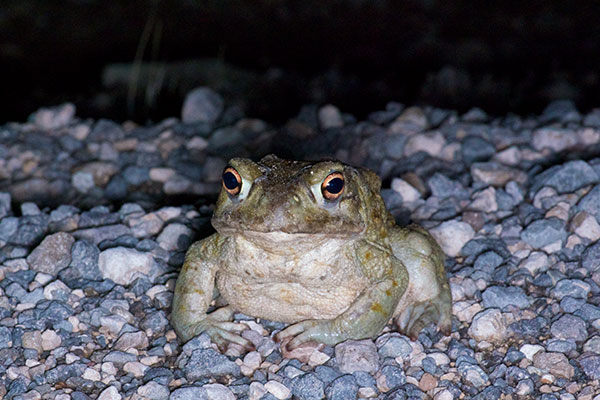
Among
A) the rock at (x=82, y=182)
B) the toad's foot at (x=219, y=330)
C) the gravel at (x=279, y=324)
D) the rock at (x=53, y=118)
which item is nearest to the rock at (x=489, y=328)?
the gravel at (x=279, y=324)

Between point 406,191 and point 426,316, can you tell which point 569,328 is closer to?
point 426,316

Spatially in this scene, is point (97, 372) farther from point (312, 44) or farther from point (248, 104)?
point (312, 44)

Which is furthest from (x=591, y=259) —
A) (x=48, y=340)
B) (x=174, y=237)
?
(x=48, y=340)

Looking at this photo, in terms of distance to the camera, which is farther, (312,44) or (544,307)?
(312,44)

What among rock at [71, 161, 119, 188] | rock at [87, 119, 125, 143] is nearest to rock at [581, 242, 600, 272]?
rock at [71, 161, 119, 188]

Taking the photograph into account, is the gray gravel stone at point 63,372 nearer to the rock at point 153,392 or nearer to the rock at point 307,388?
the rock at point 153,392

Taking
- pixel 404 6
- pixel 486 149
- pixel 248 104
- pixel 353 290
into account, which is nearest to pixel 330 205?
pixel 353 290
